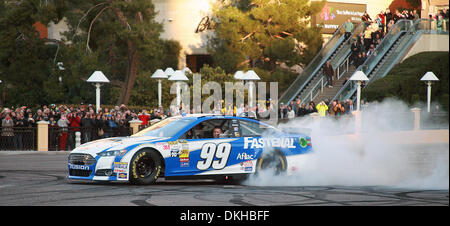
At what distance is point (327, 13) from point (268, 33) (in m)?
9.49

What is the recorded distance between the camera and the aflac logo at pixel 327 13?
4938 centimetres

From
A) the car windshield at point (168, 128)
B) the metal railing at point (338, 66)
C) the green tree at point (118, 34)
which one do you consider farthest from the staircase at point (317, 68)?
the car windshield at point (168, 128)

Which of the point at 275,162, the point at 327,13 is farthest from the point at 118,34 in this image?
the point at 275,162

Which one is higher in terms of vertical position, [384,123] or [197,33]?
[197,33]

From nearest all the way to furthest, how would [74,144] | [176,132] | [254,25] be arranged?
[176,132], [74,144], [254,25]

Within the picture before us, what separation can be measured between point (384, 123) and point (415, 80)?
20084 mm

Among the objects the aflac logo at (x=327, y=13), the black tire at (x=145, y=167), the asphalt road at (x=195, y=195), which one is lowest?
the asphalt road at (x=195, y=195)

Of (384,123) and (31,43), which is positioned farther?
(31,43)

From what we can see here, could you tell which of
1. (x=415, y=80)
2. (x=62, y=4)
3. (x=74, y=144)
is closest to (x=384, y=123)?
(x=74, y=144)

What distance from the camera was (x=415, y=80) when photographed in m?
33.3

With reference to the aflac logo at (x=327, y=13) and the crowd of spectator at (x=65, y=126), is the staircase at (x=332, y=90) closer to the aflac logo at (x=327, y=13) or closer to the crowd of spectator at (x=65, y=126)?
the crowd of spectator at (x=65, y=126)

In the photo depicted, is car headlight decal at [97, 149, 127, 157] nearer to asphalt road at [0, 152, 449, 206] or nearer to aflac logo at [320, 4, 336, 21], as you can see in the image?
asphalt road at [0, 152, 449, 206]

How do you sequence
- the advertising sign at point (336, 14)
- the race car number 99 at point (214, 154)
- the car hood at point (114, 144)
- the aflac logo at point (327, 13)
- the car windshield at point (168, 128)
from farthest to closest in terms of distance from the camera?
the aflac logo at point (327, 13) < the advertising sign at point (336, 14) < the car windshield at point (168, 128) < the race car number 99 at point (214, 154) < the car hood at point (114, 144)

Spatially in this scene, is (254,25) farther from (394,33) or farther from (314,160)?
(314,160)
